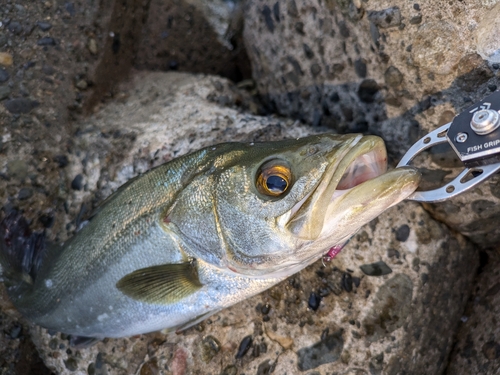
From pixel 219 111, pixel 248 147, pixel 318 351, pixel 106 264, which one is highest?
pixel 219 111

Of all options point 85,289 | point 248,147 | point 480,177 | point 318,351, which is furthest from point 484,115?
point 85,289

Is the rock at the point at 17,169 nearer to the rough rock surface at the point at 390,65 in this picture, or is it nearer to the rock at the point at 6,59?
the rock at the point at 6,59

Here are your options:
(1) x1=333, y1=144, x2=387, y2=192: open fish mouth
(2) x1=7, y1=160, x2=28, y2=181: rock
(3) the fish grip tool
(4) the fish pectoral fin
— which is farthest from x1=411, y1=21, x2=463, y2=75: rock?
(2) x1=7, y1=160, x2=28, y2=181: rock

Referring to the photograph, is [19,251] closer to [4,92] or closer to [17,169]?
[17,169]

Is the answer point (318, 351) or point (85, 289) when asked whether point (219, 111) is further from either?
point (318, 351)

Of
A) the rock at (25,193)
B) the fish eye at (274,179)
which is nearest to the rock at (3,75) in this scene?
the rock at (25,193)

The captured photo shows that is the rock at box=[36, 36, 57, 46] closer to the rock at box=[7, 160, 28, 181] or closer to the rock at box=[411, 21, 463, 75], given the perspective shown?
the rock at box=[7, 160, 28, 181]
